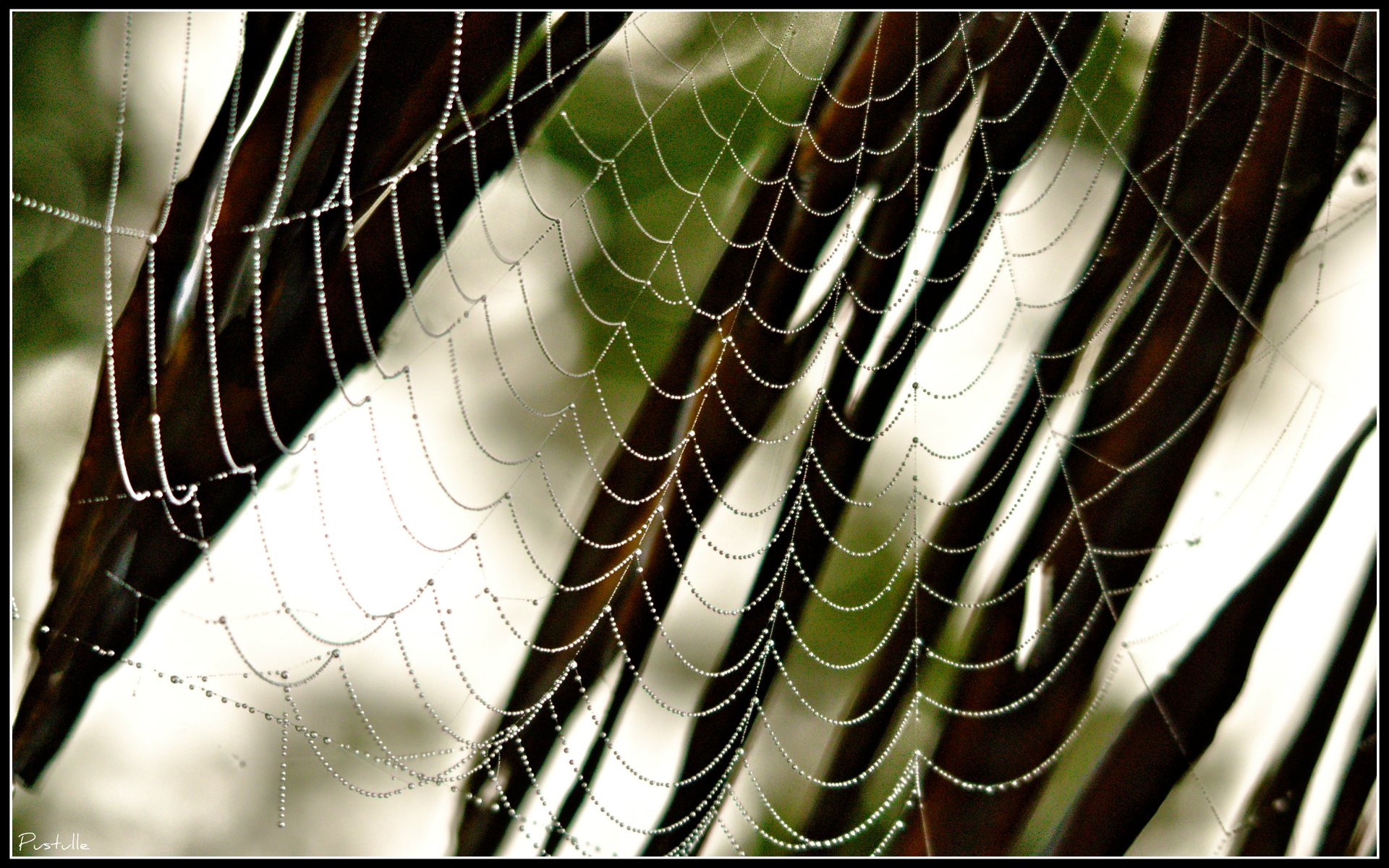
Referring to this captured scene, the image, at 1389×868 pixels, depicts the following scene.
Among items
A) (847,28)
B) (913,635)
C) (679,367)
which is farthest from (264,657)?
(847,28)

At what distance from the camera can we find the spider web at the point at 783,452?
0.68 m

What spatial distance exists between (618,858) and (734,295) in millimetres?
520

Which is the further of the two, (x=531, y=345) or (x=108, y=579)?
(x=531, y=345)

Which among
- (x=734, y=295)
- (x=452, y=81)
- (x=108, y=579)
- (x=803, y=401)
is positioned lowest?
(x=108, y=579)

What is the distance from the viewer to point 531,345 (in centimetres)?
78

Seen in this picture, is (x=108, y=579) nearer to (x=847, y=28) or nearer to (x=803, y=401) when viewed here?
(x=803, y=401)

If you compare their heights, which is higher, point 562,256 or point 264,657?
point 562,256

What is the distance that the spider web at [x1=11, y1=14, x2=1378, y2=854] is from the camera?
26.8 inches

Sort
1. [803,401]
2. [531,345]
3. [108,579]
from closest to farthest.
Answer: [108,579] < [531,345] < [803,401]

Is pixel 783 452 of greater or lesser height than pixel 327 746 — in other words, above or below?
above

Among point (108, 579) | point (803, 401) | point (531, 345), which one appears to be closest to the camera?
point (108, 579)

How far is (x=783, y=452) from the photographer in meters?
0.89

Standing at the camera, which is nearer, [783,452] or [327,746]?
[327,746]

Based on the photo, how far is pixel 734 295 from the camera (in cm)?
88
